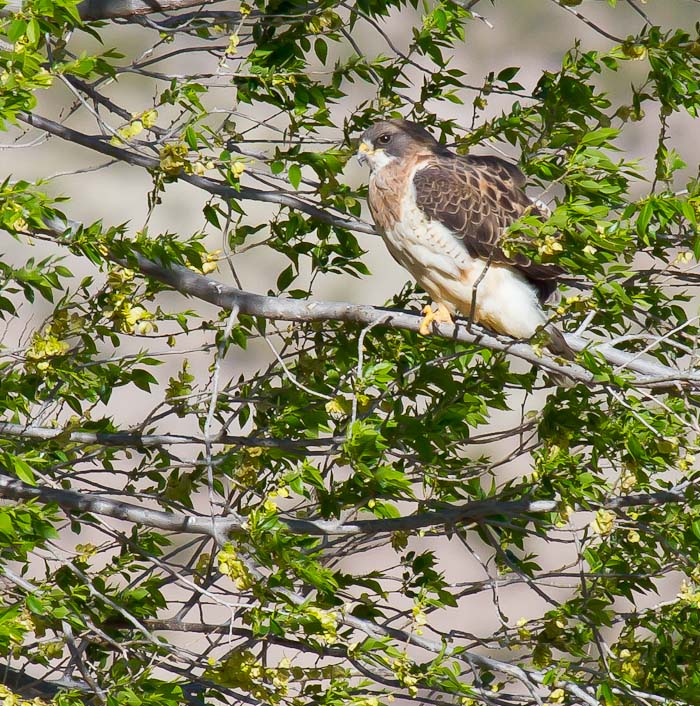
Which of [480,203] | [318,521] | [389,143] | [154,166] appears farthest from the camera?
[389,143]

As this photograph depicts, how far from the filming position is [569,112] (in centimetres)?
317

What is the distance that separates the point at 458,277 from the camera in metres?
3.32

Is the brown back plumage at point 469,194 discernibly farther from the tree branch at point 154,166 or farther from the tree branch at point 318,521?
the tree branch at point 318,521

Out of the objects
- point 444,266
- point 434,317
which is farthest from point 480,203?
point 434,317

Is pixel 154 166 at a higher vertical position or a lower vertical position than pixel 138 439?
higher

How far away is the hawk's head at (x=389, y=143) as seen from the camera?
3.34 m

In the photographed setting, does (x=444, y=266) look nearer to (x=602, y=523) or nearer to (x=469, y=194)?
(x=469, y=194)

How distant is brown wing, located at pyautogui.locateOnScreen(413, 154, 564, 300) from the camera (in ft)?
10.8

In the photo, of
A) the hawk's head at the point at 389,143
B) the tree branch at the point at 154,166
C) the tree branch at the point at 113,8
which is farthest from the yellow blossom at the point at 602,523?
the tree branch at the point at 113,8

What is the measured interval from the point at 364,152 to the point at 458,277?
0.46 m

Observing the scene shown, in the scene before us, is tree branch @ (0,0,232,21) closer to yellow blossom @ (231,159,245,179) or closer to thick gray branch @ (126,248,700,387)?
yellow blossom @ (231,159,245,179)

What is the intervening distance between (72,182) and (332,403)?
6.30 m

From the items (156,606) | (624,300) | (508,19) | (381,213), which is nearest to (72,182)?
(508,19)

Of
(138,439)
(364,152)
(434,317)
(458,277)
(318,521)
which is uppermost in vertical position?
(364,152)
